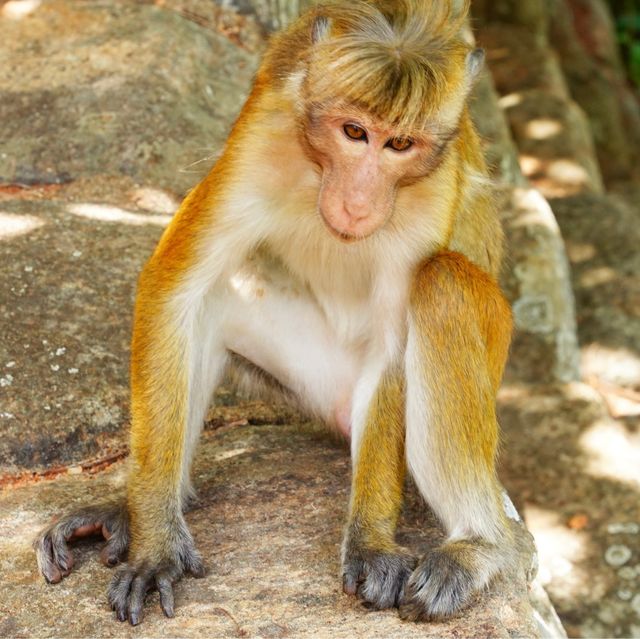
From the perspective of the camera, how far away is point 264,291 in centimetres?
555

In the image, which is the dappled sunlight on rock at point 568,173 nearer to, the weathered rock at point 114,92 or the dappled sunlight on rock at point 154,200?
the weathered rock at point 114,92

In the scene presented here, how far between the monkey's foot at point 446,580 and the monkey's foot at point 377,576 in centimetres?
6

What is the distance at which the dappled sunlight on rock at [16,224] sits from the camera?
263 inches

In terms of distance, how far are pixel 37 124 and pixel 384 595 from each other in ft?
15.7

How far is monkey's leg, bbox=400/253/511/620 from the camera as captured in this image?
4.76 metres

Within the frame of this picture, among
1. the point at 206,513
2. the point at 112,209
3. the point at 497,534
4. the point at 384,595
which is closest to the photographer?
the point at 384,595

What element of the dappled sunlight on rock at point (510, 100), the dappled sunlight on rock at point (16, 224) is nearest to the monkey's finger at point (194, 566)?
the dappled sunlight on rock at point (16, 224)

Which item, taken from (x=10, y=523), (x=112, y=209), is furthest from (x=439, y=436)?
(x=112, y=209)

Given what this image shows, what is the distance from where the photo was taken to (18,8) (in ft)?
29.6

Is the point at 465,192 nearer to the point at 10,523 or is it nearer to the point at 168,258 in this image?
the point at 168,258

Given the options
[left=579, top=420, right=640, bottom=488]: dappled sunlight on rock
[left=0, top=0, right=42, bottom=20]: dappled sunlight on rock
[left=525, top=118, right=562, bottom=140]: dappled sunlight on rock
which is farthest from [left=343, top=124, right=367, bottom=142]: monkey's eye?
[left=525, top=118, right=562, bottom=140]: dappled sunlight on rock

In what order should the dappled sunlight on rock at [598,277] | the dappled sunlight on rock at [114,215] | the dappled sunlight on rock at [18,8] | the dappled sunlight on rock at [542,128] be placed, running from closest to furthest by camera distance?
the dappled sunlight on rock at [114,215] < the dappled sunlight on rock at [18,8] < the dappled sunlight on rock at [598,277] < the dappled sunlight on rock at [542,128]

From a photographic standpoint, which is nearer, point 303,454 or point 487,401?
point 487,401

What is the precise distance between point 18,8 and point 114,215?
275 centimetres
